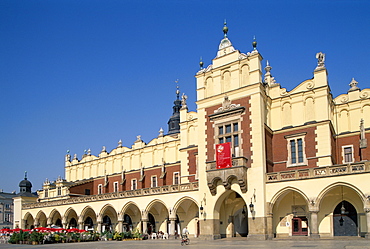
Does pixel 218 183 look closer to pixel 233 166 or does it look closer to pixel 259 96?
pixel 233 166

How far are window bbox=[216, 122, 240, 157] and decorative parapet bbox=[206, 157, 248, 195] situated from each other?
4.03ft

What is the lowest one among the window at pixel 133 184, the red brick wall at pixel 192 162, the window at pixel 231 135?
the window at pixel 133 184

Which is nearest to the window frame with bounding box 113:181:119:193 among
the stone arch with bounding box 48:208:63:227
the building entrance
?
the stone arch with bounding box 48:208:63:227

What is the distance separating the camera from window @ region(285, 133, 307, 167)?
32.3 m

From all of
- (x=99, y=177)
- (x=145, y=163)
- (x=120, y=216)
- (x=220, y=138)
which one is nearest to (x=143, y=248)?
(x=220, y=138)

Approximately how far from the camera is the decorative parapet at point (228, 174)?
1229 inches

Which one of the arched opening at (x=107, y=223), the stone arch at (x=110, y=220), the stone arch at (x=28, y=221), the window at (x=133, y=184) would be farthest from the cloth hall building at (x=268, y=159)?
the stone arch at (x=28, y=221)

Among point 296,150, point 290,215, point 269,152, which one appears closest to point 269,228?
point 290,215

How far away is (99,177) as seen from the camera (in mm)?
54094

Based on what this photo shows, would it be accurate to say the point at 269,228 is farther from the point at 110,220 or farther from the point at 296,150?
the point at 110,220

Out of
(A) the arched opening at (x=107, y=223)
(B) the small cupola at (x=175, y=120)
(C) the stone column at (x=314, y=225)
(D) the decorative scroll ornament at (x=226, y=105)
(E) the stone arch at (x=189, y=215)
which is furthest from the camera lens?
(B) the small cupola at (x=175, y=120)

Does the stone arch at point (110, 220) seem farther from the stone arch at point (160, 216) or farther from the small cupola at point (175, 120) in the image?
the small cupola at point (175, 120)

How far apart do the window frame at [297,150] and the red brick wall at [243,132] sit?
3.51 meters

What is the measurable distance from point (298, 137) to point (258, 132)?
11.9ft
